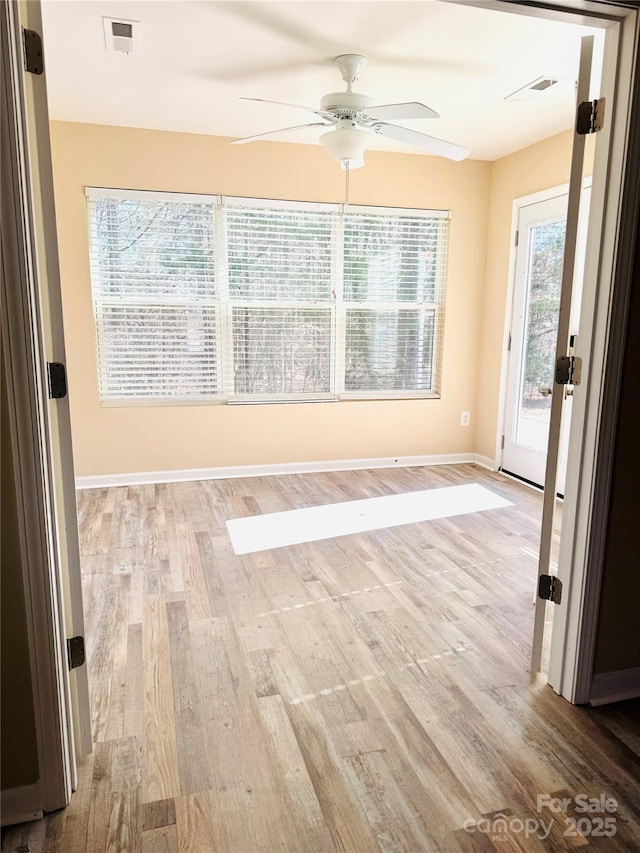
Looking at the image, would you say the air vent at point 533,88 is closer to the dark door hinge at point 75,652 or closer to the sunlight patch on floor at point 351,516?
the sunlight patch on floor at point 351,516

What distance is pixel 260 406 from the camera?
4.71 metres

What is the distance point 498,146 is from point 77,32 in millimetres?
3130

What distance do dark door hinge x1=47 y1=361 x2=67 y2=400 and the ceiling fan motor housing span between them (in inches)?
82.7

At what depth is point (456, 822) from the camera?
150 cm

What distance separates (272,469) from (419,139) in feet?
9.10

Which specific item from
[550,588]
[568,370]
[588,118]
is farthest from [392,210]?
[550,588]

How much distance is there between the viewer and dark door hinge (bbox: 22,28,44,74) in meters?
1.34

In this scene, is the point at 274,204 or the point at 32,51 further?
the point at 274,204

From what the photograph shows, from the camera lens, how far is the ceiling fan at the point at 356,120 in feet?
8.97

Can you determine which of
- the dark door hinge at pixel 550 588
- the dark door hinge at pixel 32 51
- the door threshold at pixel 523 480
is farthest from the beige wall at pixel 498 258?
the dark door hinge at pixel 32 51

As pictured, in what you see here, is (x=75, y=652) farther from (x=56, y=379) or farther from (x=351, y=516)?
(x=351, y=516)

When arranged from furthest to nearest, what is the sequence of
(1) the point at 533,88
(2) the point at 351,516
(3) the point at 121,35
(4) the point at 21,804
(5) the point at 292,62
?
(2) the point at 351,516 < (1) the point at 533,88 < (5) the point at 292,62 < (3) the point at 121,35 < (4) the point at 21,804

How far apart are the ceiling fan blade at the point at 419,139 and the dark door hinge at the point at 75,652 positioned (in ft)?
8.94

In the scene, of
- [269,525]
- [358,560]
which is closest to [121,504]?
[269,525]
